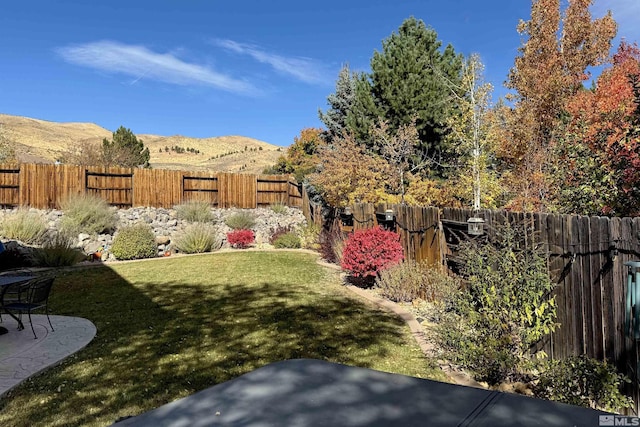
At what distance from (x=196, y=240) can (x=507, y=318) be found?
1266 cm

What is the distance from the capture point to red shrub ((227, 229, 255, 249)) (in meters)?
15.9

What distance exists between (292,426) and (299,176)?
2279 cm

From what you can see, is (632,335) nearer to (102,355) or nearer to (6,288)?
(102,355)

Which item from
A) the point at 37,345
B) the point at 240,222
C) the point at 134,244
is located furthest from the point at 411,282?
the point at 240,222

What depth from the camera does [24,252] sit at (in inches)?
468

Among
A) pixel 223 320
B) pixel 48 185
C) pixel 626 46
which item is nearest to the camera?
pixel 223 320

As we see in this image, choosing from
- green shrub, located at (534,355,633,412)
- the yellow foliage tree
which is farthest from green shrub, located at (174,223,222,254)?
green shrub, located at (534,355,633,412)

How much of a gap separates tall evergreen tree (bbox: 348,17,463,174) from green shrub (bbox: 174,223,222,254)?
324 inches

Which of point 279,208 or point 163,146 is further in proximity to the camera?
point 163,146

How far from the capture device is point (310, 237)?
53.5ft

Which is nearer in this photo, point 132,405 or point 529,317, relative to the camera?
point 132,405

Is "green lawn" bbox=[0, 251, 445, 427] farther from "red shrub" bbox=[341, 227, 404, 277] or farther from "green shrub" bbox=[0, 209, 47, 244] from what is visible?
"green shrub" bbox=[0, 209, 47, 244]

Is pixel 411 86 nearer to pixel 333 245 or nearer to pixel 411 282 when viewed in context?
pixel 333 245

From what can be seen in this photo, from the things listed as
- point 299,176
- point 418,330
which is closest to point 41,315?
point 418,330
